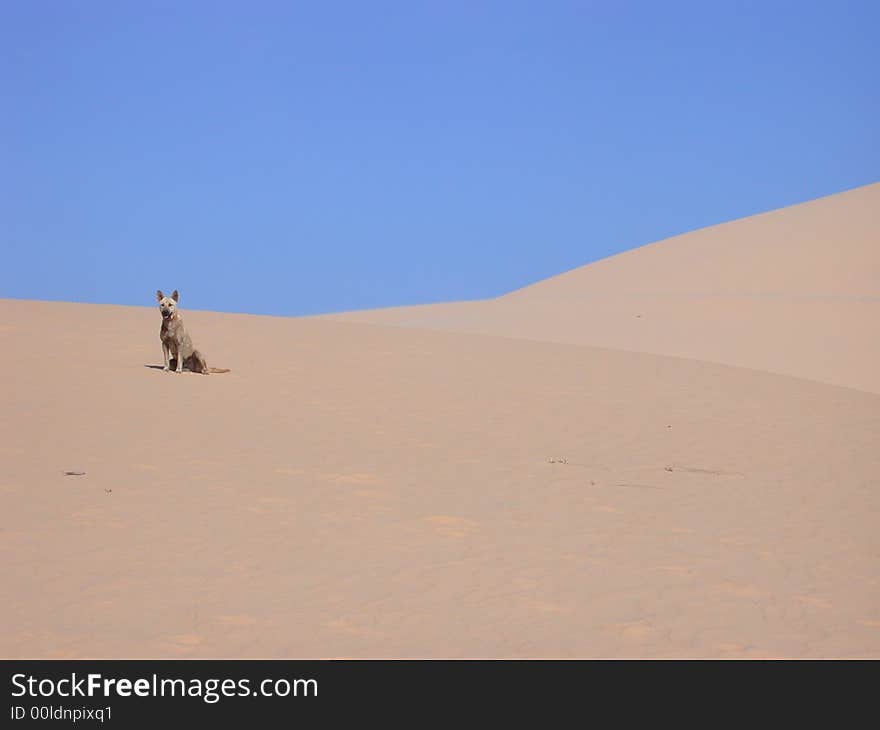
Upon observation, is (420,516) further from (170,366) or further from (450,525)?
(170,366)

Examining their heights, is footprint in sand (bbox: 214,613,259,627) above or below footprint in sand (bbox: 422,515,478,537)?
below

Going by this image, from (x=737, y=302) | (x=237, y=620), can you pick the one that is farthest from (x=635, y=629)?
(x=737, y=302)

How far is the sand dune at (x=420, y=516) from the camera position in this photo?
6.53 metres

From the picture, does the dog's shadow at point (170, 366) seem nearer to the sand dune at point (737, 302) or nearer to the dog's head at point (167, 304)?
the dog's head at point (167, 304)

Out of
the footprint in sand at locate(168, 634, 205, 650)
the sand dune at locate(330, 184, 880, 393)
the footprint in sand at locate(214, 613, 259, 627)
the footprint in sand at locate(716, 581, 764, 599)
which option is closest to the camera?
the footprint in sand at locate(168, 634, 205, 650)

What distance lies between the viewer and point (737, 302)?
40250 millimetres

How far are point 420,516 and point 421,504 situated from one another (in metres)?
0.44
